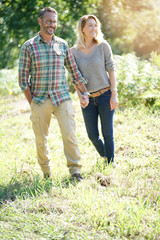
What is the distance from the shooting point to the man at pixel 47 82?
333cm

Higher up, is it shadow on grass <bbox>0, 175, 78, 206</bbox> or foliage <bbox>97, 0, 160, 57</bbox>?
foliage <bbox>97, 0, 160, 57</bbox>

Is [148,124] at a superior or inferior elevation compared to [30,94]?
inferior

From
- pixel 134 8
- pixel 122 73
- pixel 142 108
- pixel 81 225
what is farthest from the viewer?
pixel 134 8

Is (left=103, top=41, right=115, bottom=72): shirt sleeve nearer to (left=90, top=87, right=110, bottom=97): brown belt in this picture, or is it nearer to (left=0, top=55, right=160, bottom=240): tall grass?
(left=90, top=87, right=110, bottom=97): brown belt

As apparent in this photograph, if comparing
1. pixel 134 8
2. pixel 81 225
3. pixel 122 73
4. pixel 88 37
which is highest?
pixel 134 8

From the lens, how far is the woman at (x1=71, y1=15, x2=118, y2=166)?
3.57 meters

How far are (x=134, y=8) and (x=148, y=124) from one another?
28.7 ft

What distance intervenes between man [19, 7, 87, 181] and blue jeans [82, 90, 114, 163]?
0.30 metres

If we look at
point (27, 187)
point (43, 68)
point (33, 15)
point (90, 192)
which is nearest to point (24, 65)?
point (43, 68)

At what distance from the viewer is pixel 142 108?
5.64 m

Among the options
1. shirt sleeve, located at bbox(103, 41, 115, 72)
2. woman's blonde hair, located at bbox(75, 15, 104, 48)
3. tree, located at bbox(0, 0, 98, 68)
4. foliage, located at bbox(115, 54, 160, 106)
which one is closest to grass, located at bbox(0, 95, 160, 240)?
foliage, located at bbox(115, 54, 160, 106)

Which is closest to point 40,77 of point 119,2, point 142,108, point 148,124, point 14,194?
point 14,194

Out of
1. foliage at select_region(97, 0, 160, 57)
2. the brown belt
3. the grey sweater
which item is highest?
foliage at select_region(97, 0, 160, 57)

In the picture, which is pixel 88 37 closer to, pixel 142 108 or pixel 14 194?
pixel 14 194
